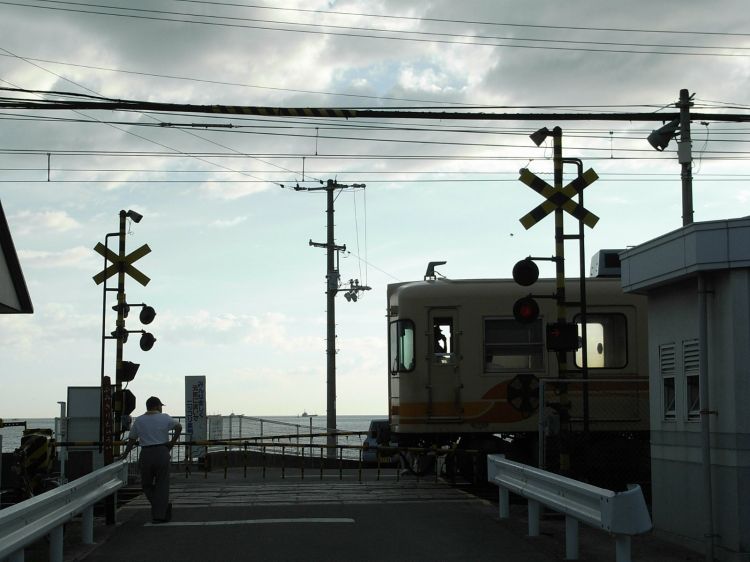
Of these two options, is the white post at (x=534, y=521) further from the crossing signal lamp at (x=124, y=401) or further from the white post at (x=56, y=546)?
the crossing signal lamp at (x=124, y=401)

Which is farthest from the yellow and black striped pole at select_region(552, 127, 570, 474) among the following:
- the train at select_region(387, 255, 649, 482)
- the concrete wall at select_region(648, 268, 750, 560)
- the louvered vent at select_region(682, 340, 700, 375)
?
the train at select_region(387, 255, 649, 482)

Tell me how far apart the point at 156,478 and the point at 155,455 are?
0.31 meters

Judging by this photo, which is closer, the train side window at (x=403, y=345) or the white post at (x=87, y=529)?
the white post at (x=87, y=529)

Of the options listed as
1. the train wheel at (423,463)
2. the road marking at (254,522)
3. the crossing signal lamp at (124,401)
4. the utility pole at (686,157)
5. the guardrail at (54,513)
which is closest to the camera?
the guardrail at (54,513)

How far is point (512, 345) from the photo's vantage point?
788 inches

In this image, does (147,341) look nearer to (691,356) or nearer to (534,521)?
(534,521)

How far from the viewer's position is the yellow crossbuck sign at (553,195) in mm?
16109

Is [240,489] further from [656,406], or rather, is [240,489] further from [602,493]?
[602,493]

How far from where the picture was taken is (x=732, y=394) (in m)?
10.7

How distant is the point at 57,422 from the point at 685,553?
1498 centimetres

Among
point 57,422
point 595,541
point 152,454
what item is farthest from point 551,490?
point 57,422

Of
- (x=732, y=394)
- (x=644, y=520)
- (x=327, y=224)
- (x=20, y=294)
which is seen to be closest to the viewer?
(x=644, y=520)

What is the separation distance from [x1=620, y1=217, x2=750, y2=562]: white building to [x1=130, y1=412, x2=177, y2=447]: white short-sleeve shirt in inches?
245

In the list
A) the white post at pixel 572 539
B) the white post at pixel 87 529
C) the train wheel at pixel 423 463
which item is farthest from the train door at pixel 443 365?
the white post at pixel 572 539
